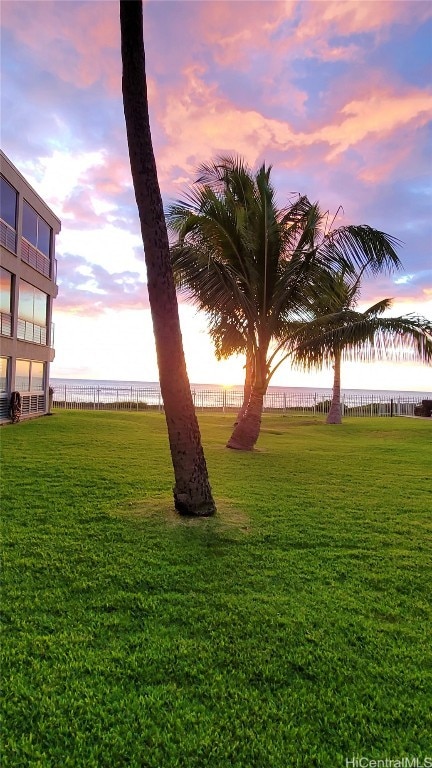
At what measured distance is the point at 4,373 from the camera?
1349cm

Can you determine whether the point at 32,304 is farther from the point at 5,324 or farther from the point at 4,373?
the point at 4,373

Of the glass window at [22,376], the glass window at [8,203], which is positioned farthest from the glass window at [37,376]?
the glass window at [8,203]

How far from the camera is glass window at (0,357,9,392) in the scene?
43.5ft

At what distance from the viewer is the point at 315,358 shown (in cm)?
966

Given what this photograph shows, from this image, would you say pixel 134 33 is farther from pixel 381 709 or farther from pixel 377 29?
pixel 381 709

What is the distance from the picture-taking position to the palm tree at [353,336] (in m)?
8.76

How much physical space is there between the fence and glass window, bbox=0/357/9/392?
11.0 metres

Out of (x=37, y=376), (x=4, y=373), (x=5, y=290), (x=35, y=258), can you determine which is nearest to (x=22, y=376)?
(x=4, y=373)

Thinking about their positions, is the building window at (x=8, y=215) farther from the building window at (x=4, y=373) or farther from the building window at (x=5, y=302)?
the building window at (x=4, y=373)

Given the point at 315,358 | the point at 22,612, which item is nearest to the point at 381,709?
the point at 22,612

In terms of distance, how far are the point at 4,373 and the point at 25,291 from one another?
3.15m

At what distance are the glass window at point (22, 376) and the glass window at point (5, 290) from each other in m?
1.94

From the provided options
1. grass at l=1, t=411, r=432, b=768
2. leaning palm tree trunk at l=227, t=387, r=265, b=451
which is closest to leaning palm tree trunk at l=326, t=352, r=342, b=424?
leaning palm tree trunk at l=227, t=387, r=265, b=451

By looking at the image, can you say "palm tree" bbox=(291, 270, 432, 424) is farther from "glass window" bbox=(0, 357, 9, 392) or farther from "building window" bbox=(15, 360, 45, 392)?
"building window" bbox=(15, 360, 45, 392)
